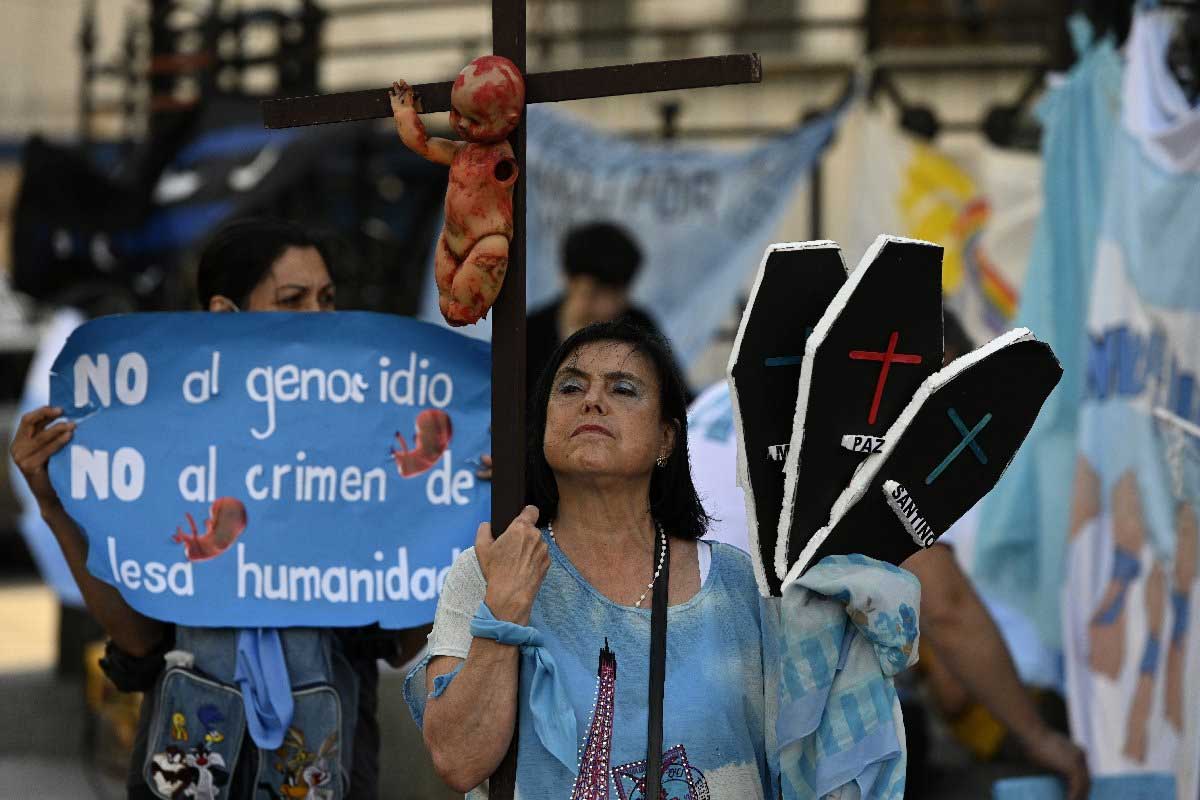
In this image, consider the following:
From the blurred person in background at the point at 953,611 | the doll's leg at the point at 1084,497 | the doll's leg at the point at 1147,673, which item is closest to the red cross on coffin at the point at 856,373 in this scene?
the blurred person in background at the point at 953,611

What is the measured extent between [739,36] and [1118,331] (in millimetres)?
8832

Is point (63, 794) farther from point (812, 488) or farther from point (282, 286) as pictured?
point (812, 488)

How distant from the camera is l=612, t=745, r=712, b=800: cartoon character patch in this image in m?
2.51

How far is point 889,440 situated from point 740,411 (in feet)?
0.71

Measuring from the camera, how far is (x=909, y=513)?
2539mm

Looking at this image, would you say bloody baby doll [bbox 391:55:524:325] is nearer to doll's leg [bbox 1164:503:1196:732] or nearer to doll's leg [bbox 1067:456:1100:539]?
doll's leg [bbox 1164:503:1196:732]

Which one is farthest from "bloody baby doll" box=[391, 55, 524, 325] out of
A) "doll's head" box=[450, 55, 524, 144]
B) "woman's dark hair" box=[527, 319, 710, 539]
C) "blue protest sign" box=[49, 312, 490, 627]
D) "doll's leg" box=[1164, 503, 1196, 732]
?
"doll's leg" box=[1164, 503, 1196, 732]

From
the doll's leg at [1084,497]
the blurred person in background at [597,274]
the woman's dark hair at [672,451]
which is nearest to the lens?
the woman's dark hair at [672,451]

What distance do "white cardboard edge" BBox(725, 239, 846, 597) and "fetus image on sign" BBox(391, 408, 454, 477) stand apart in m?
1.04

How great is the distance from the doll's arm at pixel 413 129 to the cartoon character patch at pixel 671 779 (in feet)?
3.10

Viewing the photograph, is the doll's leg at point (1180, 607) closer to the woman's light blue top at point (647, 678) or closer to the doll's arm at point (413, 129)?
the woman's light blue top at point (647, 678)

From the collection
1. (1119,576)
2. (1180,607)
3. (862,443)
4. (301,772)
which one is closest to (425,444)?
(301,772)

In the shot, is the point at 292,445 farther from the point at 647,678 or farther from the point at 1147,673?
the point at 1147,673

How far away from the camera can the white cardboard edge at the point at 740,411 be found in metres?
2.52
